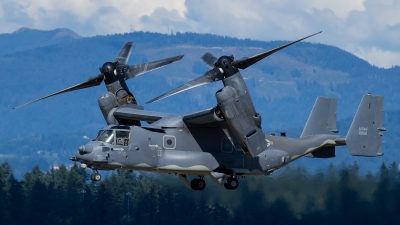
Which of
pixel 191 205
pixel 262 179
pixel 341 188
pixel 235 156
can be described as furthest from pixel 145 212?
pixel 235 156

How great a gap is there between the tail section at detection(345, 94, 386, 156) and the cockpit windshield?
9.74 meters

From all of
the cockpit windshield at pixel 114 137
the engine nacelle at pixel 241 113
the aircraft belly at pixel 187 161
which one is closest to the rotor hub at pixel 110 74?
the cockpit windshield at pixel 114 137

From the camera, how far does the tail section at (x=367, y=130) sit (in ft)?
124

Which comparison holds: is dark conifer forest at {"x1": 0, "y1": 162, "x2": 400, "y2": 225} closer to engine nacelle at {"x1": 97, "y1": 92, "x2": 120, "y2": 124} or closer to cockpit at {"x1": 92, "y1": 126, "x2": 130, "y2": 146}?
engine nacelle at {"x1": 97, "y1": 92, "x2": 120, "y2": 124}

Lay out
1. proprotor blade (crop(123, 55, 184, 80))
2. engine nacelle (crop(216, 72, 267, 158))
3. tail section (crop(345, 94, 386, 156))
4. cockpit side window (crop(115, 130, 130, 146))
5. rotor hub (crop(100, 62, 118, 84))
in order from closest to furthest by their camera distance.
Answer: engine nacelle (crop(216, 72, 267, 158)) < cockpit side window (crop(115, 130, 130, 146)) < tail section (crop(345, 94, 386, 156)) < proprotor blade (crop(123, 55, 184, 80)) < rotor hub (crop(100, 62, 118, 84))

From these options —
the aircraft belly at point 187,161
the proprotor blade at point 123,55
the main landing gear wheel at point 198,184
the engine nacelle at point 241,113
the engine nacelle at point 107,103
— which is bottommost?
the main landing gear wheel at point 198,184

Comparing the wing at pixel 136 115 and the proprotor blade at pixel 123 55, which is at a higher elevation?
the proprotor blade at pixel 123 55

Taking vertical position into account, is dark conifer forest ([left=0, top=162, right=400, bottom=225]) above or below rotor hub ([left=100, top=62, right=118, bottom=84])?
below

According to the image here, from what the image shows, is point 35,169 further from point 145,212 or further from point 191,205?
point 191,205

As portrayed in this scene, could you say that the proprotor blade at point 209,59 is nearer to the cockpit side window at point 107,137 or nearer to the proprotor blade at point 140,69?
the cockpit side window at point 107,137

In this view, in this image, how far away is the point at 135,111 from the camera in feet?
127

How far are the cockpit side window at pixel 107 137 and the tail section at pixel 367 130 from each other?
33.7 feet

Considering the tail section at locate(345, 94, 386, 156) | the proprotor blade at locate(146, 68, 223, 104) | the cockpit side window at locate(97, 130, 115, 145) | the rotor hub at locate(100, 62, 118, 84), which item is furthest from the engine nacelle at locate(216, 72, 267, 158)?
the rotor hub at locate(100, 62, 118, 84)

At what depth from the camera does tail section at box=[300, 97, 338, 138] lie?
40500 mm
